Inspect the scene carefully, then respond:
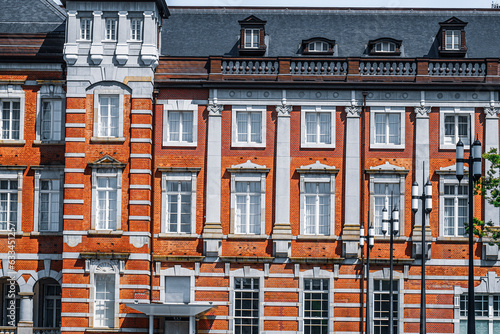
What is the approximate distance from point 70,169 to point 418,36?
17.9 m

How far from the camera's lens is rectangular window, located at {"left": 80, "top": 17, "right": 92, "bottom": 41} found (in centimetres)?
4397

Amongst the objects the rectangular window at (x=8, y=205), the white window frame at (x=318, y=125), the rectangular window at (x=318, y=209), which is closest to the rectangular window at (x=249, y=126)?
the white window frame at (x=318, y=125)

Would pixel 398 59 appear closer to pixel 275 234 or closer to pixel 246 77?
pixel 246 77

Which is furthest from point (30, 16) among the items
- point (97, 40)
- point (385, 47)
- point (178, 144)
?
point (385, 47)

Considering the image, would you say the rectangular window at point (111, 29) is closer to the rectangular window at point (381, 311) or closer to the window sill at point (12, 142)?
the window sill at point (12, 142)

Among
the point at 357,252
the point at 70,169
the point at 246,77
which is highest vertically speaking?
the point at 246,77

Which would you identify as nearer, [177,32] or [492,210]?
[492,210]

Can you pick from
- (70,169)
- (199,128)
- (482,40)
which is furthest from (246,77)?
(482,40)

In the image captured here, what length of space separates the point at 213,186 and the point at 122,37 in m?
7.91

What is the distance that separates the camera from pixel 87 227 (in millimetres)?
43031

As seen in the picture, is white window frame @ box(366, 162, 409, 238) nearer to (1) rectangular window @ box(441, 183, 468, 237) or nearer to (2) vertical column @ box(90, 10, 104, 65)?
(1) rectangular window @ box(441, 183, 468, 237)

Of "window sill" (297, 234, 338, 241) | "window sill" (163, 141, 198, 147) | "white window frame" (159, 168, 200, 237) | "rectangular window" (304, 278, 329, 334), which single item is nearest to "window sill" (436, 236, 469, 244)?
"window sill" (297, 234, 338, 241)

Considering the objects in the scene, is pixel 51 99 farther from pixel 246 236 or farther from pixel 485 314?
pixel 485 314

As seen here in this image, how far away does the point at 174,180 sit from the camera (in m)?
43.8
